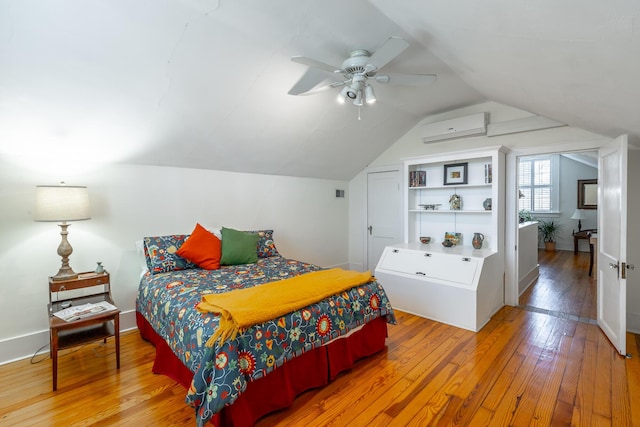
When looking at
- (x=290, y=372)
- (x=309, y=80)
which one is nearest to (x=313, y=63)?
(x=309, y=80)

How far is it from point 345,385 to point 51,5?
9.70 ft

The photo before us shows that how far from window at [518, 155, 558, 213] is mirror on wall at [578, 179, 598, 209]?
0.47 metres

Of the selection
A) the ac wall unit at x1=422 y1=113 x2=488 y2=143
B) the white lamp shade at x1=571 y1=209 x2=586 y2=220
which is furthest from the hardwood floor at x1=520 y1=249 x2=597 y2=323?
the ac wall unit at x1=422 y1=113 x2=488 y2=143

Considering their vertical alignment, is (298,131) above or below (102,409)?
above

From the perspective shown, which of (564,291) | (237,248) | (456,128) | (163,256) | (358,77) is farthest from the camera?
(564,291)

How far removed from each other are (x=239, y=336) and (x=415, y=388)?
131 cm

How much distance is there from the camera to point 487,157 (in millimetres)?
3697

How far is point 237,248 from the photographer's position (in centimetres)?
326

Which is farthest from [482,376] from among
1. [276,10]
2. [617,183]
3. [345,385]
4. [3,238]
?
[3,238]

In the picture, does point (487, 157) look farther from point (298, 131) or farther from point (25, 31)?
point (25, 31)

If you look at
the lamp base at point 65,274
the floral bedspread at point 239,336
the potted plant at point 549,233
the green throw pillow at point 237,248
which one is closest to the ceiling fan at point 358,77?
the floral bedspread at point 239,336

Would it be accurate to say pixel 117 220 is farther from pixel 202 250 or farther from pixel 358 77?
pixel 358 77

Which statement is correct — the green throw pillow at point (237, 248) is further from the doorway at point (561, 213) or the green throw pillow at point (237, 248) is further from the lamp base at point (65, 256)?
the doorway at point (561, 213)

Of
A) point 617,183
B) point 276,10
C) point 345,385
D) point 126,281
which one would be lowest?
point 345,385
